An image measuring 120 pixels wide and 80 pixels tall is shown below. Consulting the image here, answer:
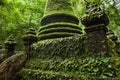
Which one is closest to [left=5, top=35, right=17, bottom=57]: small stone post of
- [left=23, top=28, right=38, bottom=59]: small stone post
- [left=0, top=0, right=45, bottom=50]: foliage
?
[left=23, top=28, right=38, bottom=59]: small stone post

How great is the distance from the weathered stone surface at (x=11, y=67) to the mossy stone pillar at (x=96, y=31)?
297cm

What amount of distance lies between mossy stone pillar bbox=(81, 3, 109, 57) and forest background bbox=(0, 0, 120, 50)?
14.3 feet

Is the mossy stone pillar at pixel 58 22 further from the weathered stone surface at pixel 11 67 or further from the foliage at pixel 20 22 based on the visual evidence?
the foliage at pixel 20 22

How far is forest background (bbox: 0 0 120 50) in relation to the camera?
368 inches

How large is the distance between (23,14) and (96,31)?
13.3m

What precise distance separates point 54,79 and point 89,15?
2225 mm

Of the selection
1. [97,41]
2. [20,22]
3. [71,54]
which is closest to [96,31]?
[97,41]

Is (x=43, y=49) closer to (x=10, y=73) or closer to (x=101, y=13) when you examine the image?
(x=10, y=73)

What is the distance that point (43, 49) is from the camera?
6586 millimetres

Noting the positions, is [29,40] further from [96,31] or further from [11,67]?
[96,31]

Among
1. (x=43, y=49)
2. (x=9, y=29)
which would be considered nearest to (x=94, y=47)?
(x=43, y=49)

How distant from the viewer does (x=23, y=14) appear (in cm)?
1700

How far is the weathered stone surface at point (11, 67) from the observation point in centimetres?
634

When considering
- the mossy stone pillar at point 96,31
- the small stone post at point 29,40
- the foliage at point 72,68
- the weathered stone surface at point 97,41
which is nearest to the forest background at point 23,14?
the small stone post at point 29,40
